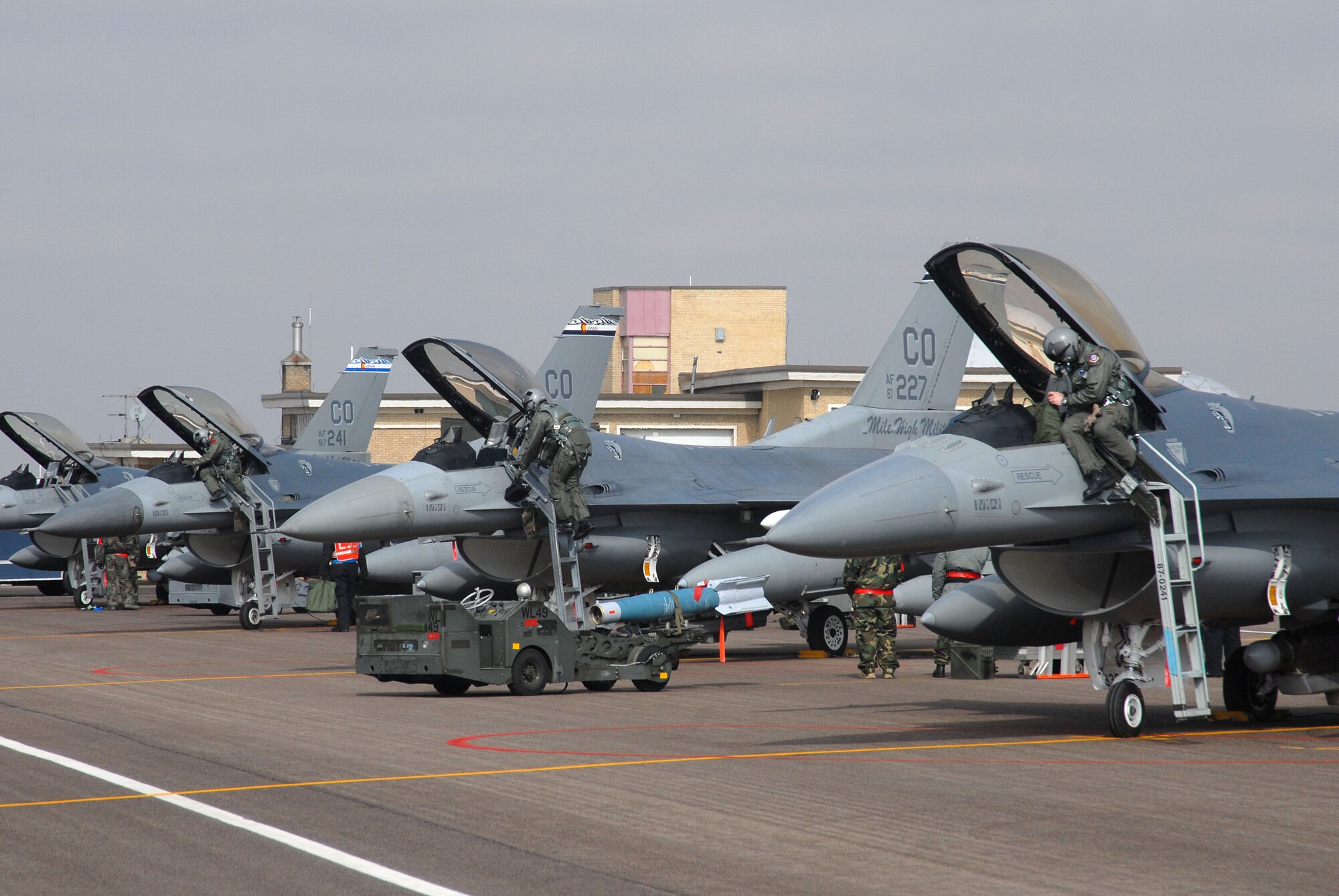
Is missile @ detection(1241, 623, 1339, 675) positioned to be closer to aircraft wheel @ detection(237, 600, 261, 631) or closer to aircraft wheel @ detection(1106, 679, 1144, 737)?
aircraft wheel @ detection(1106, 679, 1144, 737)

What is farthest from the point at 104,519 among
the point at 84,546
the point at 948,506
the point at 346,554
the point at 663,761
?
the point at 948,506

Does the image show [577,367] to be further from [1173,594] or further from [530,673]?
[1173,594]

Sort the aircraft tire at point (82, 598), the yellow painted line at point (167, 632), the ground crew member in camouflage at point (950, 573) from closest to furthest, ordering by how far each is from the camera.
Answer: the ground crew member in camouflage at point (950, 573), the yellow painted line at point (167, 632), the aircraft tire at point (82, 598)

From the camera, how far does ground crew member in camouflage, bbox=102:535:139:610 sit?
112 feet

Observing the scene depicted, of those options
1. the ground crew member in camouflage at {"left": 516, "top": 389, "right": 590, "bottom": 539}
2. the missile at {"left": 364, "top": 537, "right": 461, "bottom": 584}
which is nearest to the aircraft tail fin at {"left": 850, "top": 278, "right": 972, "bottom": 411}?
the ground crew member in camouflage at {"left": 516, "top": 389, "right": 590, "bottom": 539}

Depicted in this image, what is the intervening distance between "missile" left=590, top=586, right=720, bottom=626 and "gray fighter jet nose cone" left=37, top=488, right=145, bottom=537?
449 inches

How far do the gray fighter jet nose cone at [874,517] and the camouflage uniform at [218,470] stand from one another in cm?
1775

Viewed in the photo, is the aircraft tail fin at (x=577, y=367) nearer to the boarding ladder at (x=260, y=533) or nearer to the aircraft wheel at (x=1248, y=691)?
the boarding ladder at (x=260, y=533)

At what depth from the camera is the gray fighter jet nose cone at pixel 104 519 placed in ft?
86.6

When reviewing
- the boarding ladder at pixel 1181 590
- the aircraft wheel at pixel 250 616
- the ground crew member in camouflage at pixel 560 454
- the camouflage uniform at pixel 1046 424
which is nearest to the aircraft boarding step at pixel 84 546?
the aircraft wheel at pixel 250 616

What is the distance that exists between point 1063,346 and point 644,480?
32.5 feet

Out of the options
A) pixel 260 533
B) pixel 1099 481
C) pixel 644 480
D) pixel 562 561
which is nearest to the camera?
pixel 1099 481

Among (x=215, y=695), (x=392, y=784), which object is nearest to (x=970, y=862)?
(x=392, y=784)

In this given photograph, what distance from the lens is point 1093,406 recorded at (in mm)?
11359
